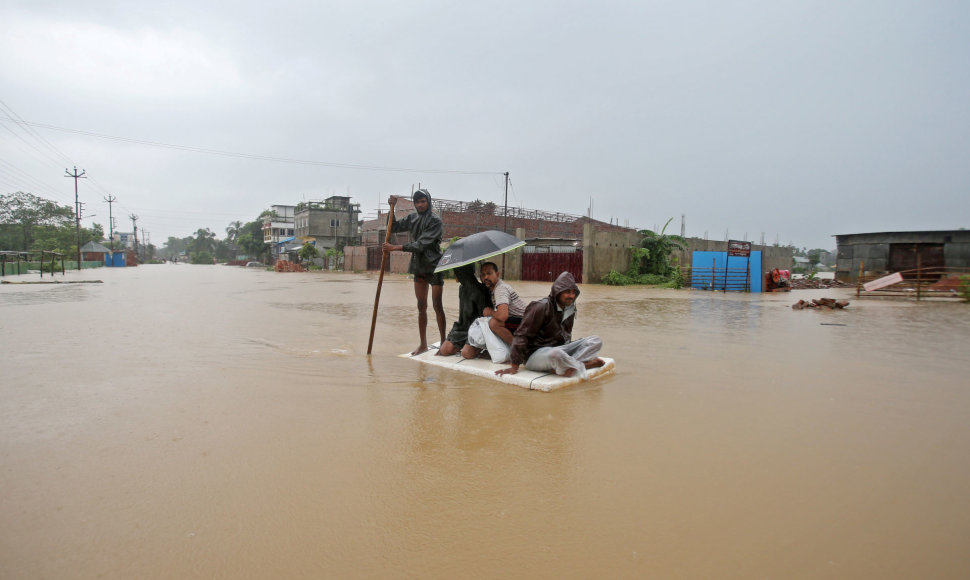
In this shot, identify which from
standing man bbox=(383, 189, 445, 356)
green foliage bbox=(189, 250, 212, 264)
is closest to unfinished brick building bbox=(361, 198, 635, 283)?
standing man bbox=(383, 189, 445, 356)

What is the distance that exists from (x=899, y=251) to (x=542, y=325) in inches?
1058

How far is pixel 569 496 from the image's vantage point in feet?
7.64

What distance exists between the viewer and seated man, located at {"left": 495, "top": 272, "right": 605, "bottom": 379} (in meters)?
4.31

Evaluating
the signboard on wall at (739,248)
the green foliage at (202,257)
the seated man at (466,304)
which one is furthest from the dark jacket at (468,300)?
the green foliage at (202,257)

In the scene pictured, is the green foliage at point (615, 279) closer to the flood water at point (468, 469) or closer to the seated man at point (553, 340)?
the flood water at point (468, 469)

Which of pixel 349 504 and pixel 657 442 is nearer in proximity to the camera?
pixel 349 504

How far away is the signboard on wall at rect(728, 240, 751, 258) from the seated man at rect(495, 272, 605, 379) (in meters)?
15.7

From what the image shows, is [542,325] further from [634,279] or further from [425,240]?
[634,279]

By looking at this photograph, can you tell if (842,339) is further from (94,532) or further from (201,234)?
(201,234)

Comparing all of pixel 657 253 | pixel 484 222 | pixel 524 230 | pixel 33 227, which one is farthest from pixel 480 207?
pixel 33 227

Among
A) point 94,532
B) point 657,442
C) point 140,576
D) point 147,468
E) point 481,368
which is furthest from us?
point 481,368

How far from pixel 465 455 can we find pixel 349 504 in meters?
0.76

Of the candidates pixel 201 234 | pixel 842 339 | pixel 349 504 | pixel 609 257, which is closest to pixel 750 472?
pixel 349 504

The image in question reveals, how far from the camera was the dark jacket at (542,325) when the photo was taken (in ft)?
14.1
